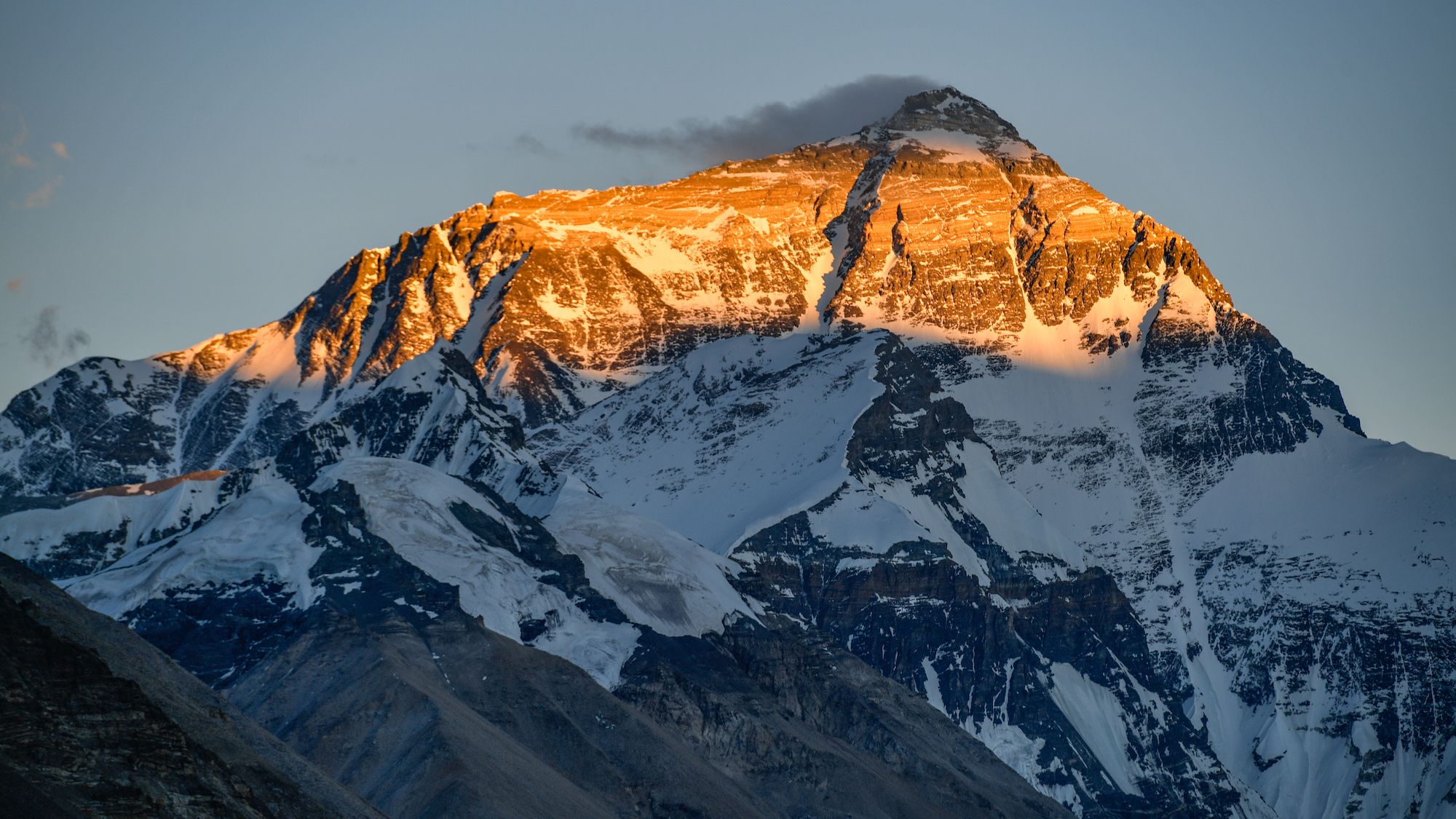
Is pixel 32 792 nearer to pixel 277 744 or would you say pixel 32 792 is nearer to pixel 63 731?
pixel 63 731

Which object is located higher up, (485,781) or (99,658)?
(99,658)

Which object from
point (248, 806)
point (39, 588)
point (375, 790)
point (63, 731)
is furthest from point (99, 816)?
point (375, 790)

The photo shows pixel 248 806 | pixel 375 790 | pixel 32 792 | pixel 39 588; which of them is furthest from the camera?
pixel 375 790

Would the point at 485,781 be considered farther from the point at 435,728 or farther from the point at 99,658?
the point at 99,658

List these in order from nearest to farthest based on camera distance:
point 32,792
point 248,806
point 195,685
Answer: point 32,792 < point 248,806 < point 195,685

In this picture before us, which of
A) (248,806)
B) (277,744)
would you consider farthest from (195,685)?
(248,806)

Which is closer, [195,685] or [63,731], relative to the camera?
[63,731]
